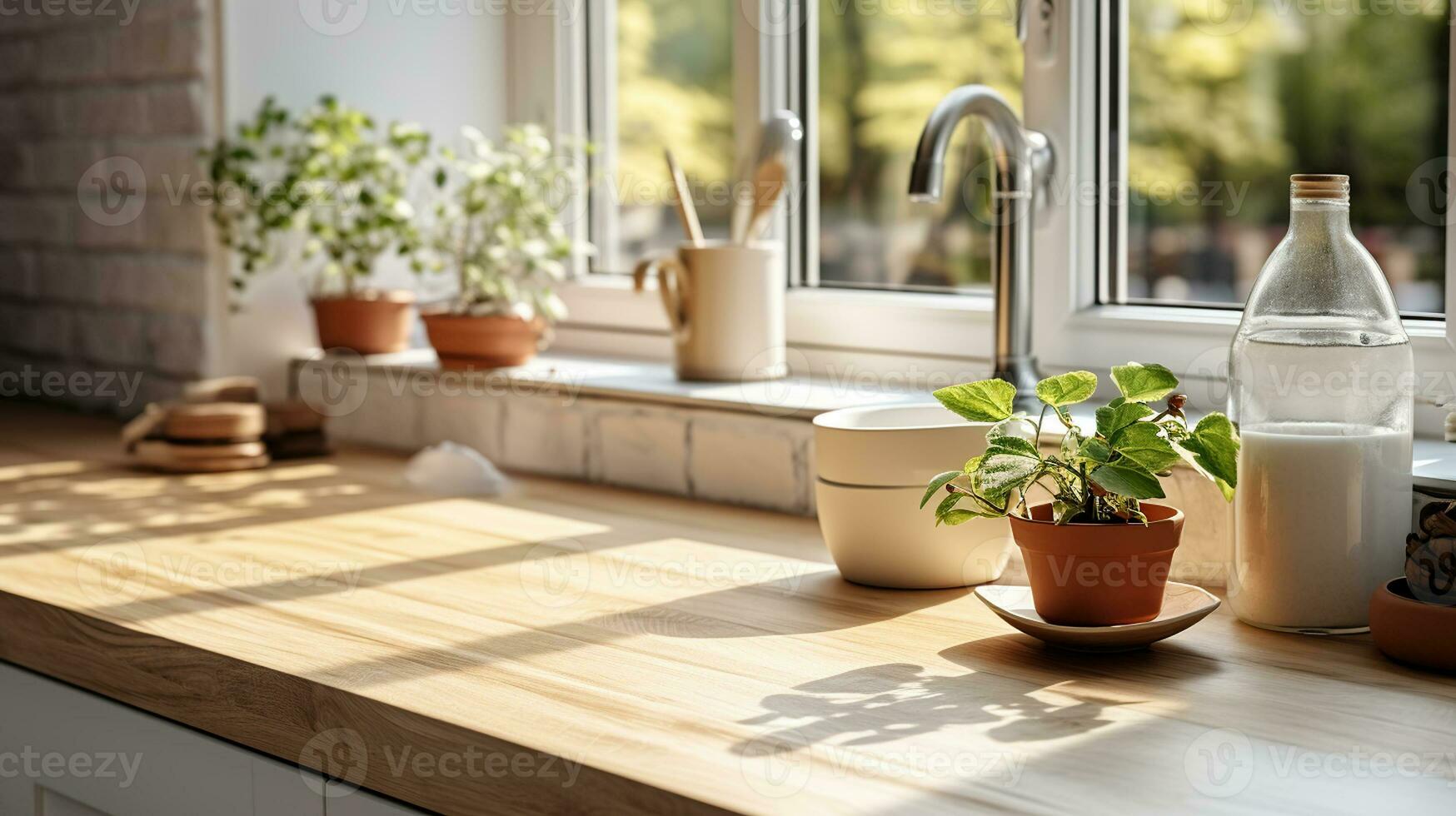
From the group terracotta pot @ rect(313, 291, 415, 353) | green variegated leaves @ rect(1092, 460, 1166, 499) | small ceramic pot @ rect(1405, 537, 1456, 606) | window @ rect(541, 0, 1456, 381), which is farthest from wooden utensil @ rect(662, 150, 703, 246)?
small ceramic pot @ rect(1405, 537, 1456, 606)

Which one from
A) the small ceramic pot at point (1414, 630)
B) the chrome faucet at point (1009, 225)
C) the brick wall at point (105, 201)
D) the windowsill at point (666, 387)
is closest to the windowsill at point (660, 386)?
the windowsill at point (666, 387)

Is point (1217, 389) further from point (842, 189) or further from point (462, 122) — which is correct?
point (462, 122)

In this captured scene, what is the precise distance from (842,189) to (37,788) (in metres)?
1.40

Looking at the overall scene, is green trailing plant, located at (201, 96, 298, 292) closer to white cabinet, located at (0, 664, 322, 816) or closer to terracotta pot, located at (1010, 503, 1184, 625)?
white cabinet, located at (0, 664, 322, 816)

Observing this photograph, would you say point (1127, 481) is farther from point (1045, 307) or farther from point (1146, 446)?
point (1045, 307)

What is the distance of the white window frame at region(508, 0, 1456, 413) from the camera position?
1337mm

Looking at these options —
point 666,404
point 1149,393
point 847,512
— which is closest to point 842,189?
point 666,404

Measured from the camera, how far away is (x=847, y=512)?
1073 mm

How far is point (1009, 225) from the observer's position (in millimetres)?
1264

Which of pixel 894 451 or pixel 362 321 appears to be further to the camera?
pixel 362 321

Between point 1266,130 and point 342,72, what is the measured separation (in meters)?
4.25

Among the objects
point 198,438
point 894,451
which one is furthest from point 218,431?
point 894,451

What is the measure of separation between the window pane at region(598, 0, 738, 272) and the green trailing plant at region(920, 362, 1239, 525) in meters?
0.96

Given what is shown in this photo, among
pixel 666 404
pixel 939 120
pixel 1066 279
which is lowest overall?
pixel 666 404
